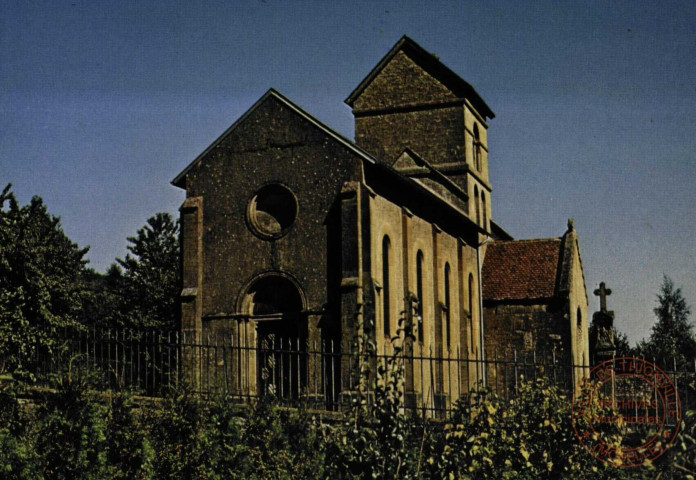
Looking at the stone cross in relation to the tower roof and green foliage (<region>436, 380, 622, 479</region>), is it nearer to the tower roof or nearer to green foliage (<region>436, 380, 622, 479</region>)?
the tower roof

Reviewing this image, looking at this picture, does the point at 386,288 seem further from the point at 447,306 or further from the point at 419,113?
the point at 419,113

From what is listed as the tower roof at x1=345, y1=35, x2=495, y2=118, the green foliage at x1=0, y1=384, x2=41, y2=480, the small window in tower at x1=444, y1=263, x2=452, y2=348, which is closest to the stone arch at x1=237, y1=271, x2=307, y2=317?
the small window in tower at x1=444, y1=263, x2=452, y2=348

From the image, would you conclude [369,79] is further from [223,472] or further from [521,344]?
[223,472]

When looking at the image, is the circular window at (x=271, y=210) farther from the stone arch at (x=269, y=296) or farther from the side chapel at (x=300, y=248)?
the stone arch at (x=269, y=296)

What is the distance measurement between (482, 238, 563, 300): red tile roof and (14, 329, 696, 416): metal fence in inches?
101

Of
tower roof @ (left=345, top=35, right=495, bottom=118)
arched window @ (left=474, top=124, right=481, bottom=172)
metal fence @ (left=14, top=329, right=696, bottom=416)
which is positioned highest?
→ tower roof @ (left=345, top=35, right=495, bottom=118)

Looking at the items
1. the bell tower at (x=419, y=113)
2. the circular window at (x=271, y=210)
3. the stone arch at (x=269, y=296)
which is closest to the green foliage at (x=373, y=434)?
the stone arch at (x=269, y=296)

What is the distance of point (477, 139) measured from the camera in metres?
37.7

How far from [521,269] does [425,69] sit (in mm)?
9509

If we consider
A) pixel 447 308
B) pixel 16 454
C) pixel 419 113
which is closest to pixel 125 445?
pixel 16 454

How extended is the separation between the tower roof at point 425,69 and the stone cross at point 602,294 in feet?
32.0

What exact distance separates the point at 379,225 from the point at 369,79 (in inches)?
518

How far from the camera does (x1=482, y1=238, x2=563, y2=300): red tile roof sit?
34.3 m

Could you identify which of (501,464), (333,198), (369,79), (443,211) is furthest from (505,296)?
(501,464)
